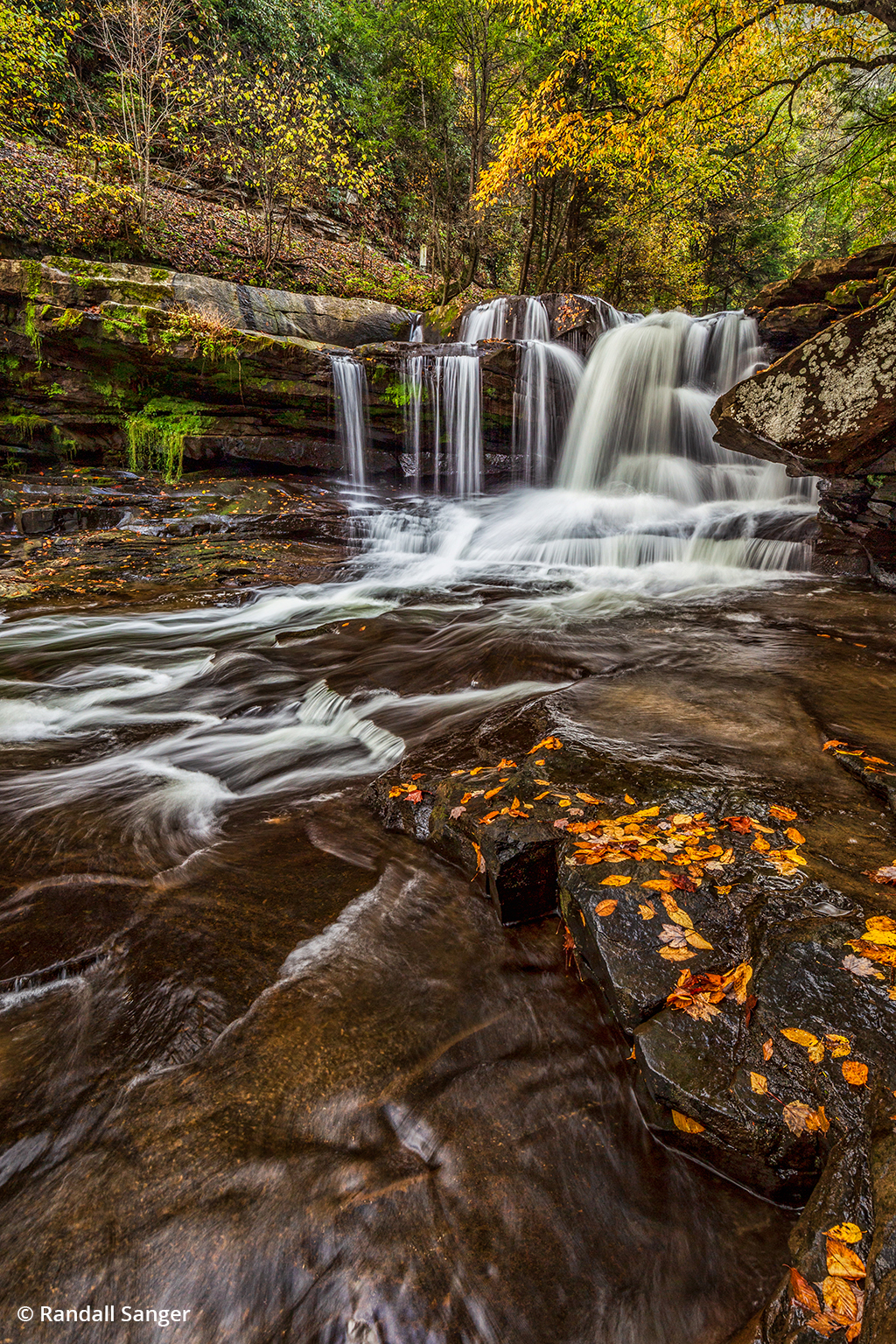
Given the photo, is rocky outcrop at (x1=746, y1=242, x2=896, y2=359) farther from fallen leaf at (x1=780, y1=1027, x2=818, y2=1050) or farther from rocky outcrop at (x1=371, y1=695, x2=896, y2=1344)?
fallen leaf at (x1=780, y1=1027, x2=818, y2=1050)

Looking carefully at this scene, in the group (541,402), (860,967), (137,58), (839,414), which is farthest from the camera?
(137,58)

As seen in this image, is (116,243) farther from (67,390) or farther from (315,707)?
(315,707)

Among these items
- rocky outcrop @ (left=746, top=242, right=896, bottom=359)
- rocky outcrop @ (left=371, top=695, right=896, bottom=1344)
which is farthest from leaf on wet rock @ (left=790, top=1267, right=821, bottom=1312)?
rocky outcrop @ (left=746, top=242, right=896, bottom=359)

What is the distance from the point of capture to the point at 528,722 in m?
3.78

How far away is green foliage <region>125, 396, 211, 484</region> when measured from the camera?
11461 millimetres

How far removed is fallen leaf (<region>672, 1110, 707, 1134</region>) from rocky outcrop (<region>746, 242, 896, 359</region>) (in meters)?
7.81

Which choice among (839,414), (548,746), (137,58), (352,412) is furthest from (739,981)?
(137,58)

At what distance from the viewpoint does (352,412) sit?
12.0 m

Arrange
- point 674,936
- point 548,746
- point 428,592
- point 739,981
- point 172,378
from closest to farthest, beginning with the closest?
1. point 739,981
2. point 674,936
3. point 548,746
4. point 428,592
5. point 172,378

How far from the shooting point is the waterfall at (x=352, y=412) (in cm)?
1167

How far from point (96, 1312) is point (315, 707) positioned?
359cm

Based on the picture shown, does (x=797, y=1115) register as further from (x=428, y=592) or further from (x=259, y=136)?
(x=259, y=136)

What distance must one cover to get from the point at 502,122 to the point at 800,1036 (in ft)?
70.8

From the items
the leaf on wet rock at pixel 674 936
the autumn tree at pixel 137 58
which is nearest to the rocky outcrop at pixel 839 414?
the leaf on wet rock at pixel 674 936
